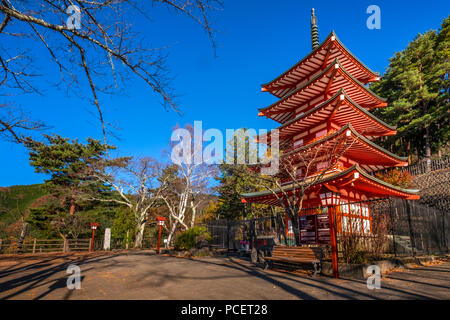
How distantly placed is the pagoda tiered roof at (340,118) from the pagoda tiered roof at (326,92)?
4.51 feet

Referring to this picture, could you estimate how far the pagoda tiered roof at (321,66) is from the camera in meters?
14.8

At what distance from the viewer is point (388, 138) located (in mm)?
29969

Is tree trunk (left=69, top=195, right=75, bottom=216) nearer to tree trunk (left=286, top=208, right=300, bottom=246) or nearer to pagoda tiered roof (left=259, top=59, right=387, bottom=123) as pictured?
pagoda tiered roof (left=259, top=59, right=387, bottom=123)

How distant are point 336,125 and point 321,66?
14.7 ft

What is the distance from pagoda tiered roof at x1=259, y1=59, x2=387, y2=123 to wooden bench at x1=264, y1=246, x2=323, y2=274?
10.0 metres

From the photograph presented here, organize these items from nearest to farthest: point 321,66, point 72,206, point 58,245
→ 1. point 321,66
2. point 58,245
3. point 72,206

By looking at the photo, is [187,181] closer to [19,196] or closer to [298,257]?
[298,257]

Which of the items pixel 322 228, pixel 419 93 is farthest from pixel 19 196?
pixel 419 93

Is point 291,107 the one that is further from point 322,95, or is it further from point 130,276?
point 130,276

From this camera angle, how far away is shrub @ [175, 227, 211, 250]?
15.3 meters

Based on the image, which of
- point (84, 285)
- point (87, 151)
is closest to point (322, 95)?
point (84, 285)

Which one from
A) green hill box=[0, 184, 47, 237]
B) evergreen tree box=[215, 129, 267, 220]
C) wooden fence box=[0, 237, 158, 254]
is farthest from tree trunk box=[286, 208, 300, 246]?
green hill box=[0, 184, 47, 237]

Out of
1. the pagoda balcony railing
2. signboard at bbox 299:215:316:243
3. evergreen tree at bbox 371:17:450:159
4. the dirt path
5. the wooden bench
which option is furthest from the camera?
evergreen tree at bbox 371:17:450:159

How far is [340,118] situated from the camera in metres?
14.8
